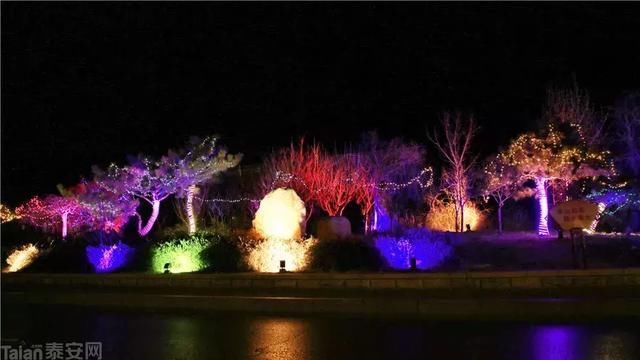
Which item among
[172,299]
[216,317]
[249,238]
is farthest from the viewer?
[249,238]

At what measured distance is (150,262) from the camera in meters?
18.9

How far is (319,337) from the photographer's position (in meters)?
9.93

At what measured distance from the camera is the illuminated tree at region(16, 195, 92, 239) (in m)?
25.3

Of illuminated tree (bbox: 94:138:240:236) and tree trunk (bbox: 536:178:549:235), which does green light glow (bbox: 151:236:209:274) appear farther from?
tree trunk (bbox: 536:178:549:235)

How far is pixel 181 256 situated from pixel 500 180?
41.5 ft

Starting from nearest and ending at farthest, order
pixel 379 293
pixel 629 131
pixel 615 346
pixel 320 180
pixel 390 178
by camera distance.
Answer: pixel 615 346 → pixel 379 293 → pixel 629 131 → pixel 320 180 → pixel 390 178

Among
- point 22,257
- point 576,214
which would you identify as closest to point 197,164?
point 22,257

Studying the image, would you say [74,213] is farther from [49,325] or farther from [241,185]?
[49,325]

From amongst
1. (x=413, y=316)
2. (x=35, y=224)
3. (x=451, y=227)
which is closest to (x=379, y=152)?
(x=451, y=227)

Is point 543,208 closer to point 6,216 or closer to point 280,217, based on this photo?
point 280,217

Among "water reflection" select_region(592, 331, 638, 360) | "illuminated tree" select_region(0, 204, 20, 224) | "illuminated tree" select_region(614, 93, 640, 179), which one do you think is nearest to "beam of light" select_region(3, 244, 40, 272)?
"illuminated tree" select_region(0, 204, 20, 224)

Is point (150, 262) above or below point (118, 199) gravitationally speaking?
below

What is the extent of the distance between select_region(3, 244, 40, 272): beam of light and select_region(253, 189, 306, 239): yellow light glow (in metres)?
8.22

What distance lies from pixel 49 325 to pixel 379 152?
19.5m
